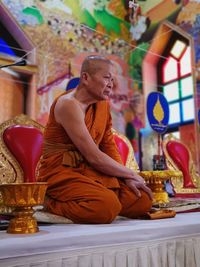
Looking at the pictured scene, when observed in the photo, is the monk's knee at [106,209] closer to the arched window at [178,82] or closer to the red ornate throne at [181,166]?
the red ornate throne at [181,166]

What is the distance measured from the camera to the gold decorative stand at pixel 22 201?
3.65 feet

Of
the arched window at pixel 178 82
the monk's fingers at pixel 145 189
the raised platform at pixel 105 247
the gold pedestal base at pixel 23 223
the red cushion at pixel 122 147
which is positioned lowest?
the raised platform at pixel 105 247

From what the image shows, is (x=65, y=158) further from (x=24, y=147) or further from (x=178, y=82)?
(x=178, y=82)

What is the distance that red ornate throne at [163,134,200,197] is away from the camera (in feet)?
9.50

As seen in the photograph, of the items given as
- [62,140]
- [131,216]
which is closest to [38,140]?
[62,140]

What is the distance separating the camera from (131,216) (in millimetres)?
1571

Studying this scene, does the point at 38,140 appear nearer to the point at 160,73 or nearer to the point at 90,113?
the point at 90,113

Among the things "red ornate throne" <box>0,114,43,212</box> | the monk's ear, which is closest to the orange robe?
the monk's ear

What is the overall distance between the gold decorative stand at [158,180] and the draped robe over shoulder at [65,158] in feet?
0.84

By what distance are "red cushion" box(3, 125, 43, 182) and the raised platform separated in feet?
2.85

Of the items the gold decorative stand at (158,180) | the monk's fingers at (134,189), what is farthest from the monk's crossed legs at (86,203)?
the gold decorative stand at (158,180)

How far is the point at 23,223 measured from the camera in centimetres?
113

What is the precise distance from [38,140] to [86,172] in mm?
791

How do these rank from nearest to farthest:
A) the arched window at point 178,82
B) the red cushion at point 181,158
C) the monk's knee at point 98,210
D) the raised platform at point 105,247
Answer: the raised platform at point 105,247 < the monk's knee at point 98,210 < the red cushion at point 181,158 < the arched window at point 178,82
